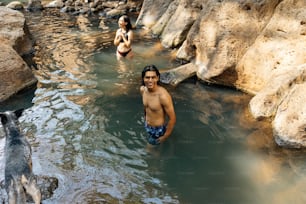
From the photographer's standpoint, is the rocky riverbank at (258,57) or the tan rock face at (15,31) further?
the tan rock face at (15,31)

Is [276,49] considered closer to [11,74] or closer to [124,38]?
[124,38]

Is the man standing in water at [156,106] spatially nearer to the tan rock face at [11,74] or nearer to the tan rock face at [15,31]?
the tan rock face at [11,74]

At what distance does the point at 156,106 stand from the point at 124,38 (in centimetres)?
495

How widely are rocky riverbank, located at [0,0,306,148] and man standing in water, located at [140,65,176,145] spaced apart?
1.89m

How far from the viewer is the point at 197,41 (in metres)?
9.12

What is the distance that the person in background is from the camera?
31.9 ft

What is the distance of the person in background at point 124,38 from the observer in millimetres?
9711

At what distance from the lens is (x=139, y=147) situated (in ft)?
19.7

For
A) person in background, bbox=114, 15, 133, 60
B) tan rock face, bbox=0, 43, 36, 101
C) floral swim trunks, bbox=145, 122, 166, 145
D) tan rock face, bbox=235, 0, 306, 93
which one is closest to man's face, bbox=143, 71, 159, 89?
floral swim trunks, bbox=145, 122, 166, 145

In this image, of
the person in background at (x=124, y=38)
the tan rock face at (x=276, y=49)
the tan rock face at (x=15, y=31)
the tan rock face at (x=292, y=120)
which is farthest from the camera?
the tan rock face at (x=15, y=31)

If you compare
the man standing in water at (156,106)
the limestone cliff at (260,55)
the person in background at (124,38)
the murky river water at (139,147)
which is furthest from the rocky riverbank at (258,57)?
the man standing in water at (156,106)

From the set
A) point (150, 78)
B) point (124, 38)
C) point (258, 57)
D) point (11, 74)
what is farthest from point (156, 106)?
point (124, 38)

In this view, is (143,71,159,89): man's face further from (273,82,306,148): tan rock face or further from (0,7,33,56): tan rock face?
(0,7,33,56): tan rock face

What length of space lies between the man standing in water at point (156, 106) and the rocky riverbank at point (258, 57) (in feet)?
6.20
